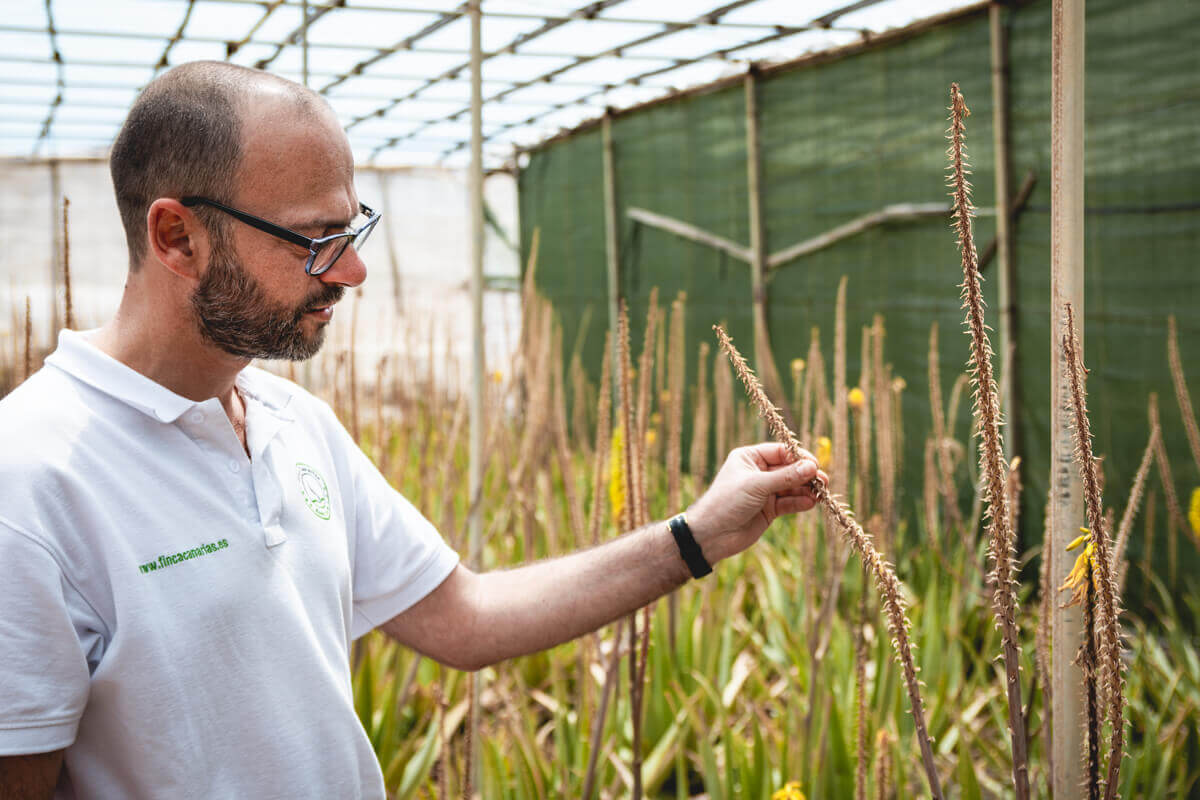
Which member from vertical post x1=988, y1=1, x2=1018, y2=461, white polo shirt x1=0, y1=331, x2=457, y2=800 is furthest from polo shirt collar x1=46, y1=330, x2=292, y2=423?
vertical post x1=988, y1=1, x2=1018, y2=461

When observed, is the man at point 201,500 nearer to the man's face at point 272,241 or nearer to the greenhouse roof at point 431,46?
the man's face at point 272,241

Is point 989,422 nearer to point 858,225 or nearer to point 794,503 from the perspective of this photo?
point 794,503

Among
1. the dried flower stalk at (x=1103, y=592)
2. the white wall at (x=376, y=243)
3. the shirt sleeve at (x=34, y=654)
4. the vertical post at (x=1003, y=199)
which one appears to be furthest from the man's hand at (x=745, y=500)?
the white wall at (x=376, y=243)

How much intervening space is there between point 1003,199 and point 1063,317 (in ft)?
8.20

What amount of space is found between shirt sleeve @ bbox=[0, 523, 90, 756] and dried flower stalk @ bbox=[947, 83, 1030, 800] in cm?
61

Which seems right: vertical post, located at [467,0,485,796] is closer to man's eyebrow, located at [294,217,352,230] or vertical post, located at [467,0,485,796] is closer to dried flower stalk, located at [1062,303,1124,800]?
man's eyebrow, located at [294,217,352,230]

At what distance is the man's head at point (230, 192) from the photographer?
31.7 inches

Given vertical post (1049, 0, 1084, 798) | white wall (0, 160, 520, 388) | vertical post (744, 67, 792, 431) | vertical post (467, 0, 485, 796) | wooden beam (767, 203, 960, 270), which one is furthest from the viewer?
white wall (0, 160, 520, 388)

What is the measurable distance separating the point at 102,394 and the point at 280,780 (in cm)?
35

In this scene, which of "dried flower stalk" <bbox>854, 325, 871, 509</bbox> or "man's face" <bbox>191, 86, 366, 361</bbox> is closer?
"man's face" <bbox>191, 86, 366, 361</bbox>

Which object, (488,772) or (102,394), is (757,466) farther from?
(488,772)

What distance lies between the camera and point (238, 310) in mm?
813

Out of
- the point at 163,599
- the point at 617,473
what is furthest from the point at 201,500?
the point at 617,473

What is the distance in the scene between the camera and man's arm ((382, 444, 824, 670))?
3.16 ft
